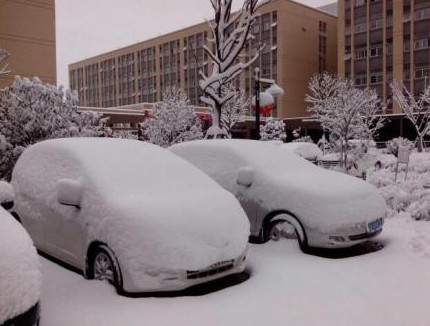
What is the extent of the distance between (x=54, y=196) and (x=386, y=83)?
62580 millimetres

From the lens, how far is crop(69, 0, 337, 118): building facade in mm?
72625

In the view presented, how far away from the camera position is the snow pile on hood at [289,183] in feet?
19.1

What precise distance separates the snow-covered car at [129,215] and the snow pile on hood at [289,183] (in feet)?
3.58

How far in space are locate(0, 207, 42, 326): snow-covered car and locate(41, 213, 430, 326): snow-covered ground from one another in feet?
3.19

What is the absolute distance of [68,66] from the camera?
122062mm

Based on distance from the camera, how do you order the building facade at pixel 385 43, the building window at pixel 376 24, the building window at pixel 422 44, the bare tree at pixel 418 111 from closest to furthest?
the bare tree at pixel 418 111
the building window at pixel 422 44
the building facade at pixel 385 43
the building window at pixel 376 24

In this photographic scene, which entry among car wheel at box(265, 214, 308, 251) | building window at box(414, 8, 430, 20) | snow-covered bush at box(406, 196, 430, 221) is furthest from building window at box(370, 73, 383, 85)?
car wheel at box(265, 214, 308, 251)

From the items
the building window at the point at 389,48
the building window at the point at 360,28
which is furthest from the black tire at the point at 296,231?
the building window at the point at 360,28

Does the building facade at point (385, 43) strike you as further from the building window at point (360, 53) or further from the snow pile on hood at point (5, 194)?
the snow pile on hood at point (5, 194)

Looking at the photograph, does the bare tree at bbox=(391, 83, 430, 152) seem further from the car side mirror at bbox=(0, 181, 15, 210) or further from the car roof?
the car side mirror at bbox=(0, 181, 15, 210)

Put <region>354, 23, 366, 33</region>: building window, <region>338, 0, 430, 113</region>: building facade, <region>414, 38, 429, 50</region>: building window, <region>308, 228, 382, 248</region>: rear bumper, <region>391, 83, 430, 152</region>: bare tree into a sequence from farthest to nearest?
<region>354, 23, 366, 33</region>: building window, <region>338, 0, 430, 113</region>: building facade, <region>414, 38, 429, 50</region>: building window, <region>391, 83, 430, 152</region>: bare tree, <region>308, 228, 382, 248</region>: rear bumper

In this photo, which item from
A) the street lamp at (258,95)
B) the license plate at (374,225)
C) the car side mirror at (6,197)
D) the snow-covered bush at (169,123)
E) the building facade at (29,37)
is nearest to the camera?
the car side mirror at (6,197)

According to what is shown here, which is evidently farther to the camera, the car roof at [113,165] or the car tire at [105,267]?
the car roof at [113,165]

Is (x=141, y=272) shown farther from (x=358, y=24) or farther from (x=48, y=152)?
(x=358, y=24)
